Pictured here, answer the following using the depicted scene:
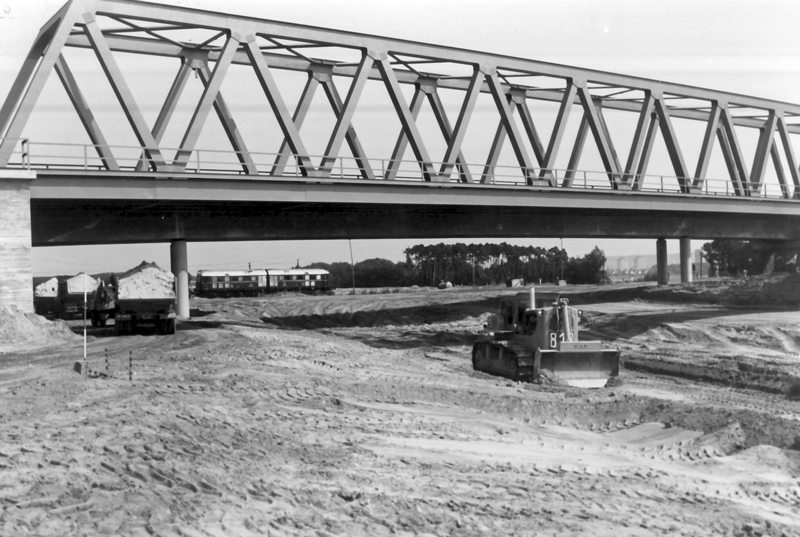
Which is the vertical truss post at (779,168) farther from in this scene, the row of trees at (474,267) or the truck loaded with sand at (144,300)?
the row of trees at (474,267)

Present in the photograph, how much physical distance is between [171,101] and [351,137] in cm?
711

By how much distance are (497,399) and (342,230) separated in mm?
17103

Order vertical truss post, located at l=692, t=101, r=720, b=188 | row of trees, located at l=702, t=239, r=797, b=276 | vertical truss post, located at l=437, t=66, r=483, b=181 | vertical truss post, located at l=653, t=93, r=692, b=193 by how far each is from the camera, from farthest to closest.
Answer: row of trees, located at l=702, t=239, r=797, b=276
vertical truss post, located at l=692, t=101, r=720, b=188
vertical truss post, located at l=653, t=93, r=692, b=193
vertical truss post, located at l=437, t=66, r=483, b=181

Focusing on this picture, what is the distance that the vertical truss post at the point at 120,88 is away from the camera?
24844 millimetres

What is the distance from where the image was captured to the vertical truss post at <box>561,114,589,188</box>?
35.2 metres

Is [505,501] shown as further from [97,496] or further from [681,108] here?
[681,108]

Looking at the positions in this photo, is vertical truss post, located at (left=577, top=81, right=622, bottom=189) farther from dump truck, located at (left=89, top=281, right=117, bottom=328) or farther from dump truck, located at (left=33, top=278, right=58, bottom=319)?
dump truck, located at (left=33, top=278, right=58, bottom=319)

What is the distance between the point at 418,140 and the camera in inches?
1198

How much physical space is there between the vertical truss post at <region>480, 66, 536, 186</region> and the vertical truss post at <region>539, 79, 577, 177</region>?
1330 mm

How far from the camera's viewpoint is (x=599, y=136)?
36062 mm

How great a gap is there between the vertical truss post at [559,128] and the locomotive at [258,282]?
132ft

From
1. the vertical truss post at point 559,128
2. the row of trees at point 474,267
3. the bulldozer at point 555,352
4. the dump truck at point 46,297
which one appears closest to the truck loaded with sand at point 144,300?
the bulldozer at point 555,352

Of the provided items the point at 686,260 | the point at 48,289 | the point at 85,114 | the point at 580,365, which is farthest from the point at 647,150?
the point at 48,289

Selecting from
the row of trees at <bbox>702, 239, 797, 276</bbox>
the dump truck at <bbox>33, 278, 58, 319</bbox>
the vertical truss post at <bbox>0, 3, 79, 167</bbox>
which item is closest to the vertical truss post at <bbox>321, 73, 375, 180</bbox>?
the vertical truss post at <bbox>0, 3, 79, 167</bbox>
